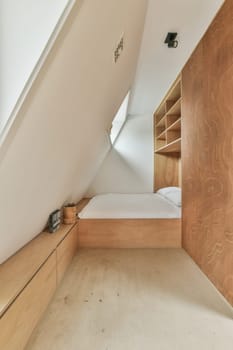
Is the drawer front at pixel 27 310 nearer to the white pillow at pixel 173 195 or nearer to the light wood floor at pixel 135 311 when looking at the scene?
the light wood floor at pixel 135 311

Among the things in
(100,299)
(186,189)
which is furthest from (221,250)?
(100,299)

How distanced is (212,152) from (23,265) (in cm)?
144

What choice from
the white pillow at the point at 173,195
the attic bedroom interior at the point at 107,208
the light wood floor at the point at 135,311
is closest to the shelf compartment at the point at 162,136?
the white pillow at the point at 173,195

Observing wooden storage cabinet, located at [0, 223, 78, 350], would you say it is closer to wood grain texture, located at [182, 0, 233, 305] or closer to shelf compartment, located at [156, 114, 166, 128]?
wood grain texture, located at [182, 0, 233, 305]

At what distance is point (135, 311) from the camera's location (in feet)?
4.19

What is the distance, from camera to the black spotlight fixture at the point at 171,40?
5.55 ft

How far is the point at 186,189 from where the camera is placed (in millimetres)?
2066

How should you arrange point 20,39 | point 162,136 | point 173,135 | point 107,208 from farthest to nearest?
point 162,136 < point 173,135 < point 107,208 < point 20,39

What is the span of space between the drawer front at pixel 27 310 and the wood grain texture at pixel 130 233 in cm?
87

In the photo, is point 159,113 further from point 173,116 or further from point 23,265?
point 23,265

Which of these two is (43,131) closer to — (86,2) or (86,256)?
(86,2)

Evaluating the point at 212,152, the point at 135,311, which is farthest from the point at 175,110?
the point at 135,311

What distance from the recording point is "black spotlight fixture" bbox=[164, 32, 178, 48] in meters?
1.69

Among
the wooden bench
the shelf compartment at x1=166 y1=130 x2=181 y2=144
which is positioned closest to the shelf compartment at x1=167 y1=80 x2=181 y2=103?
the shelf compartment at x1=166 y1=130 x2=181 y2=144
